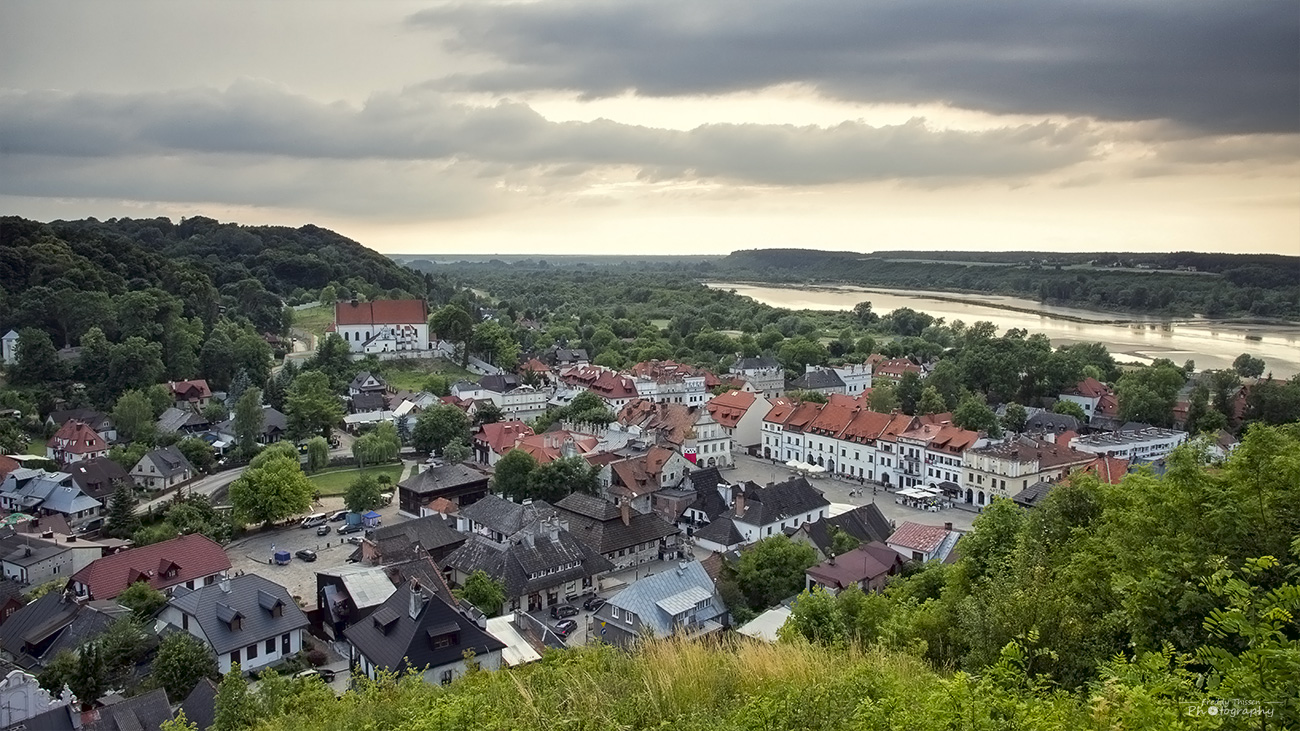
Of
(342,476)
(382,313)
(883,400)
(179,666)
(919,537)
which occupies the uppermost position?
(382,313)

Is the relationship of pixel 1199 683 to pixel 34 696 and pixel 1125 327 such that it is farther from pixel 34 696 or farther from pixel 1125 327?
pixel 1125 327

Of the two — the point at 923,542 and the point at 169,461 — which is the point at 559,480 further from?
the point at 169,461

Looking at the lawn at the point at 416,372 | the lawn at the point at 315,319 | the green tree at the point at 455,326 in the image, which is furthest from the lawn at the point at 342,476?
the lawn at the point at 315,319

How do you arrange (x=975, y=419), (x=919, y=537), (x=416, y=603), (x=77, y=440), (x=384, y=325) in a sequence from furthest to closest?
(x=384, y=325), (x=975, y=419), (x=77, y=440), (x=919, y=537), (x=416, y=603)

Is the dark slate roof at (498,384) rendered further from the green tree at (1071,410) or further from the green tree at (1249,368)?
the green tree at (1249,368)

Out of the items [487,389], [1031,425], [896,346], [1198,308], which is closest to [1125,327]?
[1198,308]

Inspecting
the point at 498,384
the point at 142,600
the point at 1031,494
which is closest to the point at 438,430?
the point at 498,384
